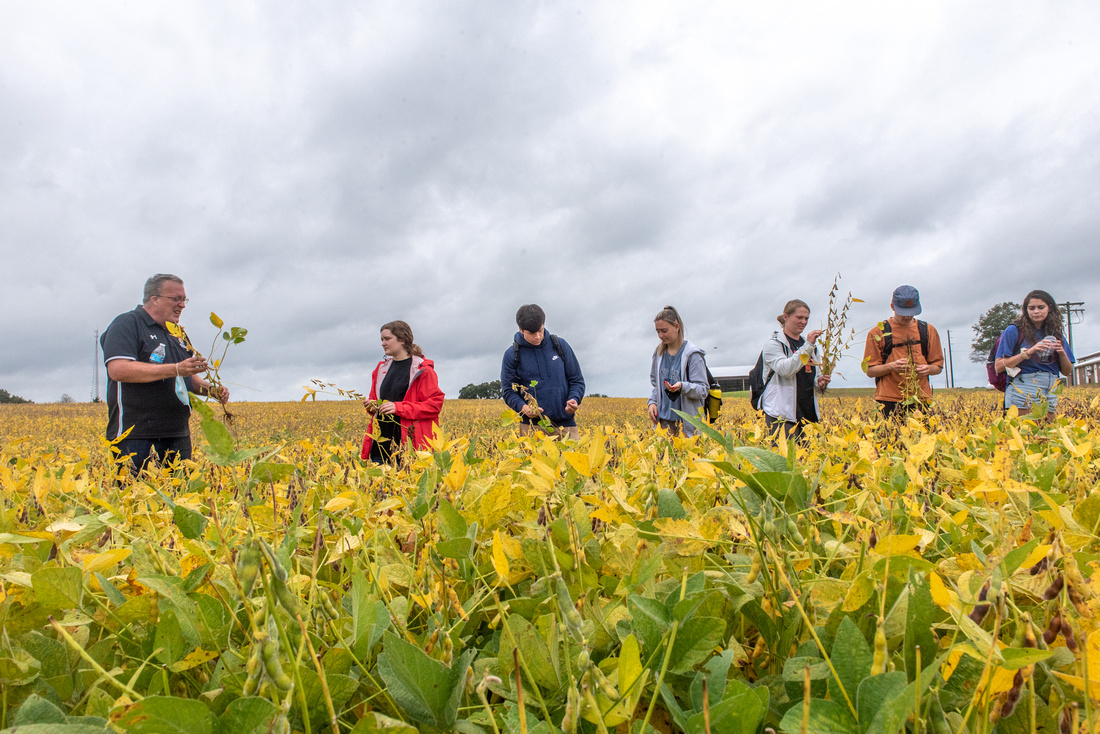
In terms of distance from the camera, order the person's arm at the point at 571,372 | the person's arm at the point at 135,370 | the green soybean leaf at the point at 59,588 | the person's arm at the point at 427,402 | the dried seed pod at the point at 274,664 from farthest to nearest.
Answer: the person's arm at the point at 571,372, the person's arm at the point at 427,402, the person's arm at the point at 135,370, the green soybean leaf at the point at 59,588, the dried seed pod at the point at 274,664

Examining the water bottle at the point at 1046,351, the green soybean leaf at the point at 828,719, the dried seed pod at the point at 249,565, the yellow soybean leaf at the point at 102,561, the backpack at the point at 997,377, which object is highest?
the water bottle at the point at 1046,351

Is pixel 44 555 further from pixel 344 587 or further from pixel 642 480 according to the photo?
pixel 642 480

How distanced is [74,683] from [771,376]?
541 cm

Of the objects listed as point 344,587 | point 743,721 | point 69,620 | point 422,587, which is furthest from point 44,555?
point 743,721

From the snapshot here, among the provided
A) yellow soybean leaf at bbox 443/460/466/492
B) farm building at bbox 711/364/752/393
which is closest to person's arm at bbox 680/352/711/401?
yellow soybean leaf at bbox 443/460/466/492

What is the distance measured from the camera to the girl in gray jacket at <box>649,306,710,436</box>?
18.2 ft

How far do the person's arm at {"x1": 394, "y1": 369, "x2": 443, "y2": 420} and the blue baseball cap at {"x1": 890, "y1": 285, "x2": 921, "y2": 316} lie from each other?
4227mm

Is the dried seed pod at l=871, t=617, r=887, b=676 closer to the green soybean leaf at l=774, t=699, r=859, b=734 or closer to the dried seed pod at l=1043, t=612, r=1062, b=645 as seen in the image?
the green soybean leaf at l=774, t=699, r=859, b=734

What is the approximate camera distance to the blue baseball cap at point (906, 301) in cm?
520

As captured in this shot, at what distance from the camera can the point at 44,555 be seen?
0.89 m

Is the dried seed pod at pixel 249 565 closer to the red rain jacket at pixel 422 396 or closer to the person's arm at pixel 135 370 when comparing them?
the person's arm at pixel 135 370

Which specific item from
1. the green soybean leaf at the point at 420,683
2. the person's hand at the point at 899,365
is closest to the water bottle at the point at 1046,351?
the person's hand at the point at 899,365

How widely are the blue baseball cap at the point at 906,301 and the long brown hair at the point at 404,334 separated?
4.45 meters

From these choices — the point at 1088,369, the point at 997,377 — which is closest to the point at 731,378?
the point at 1088,369
